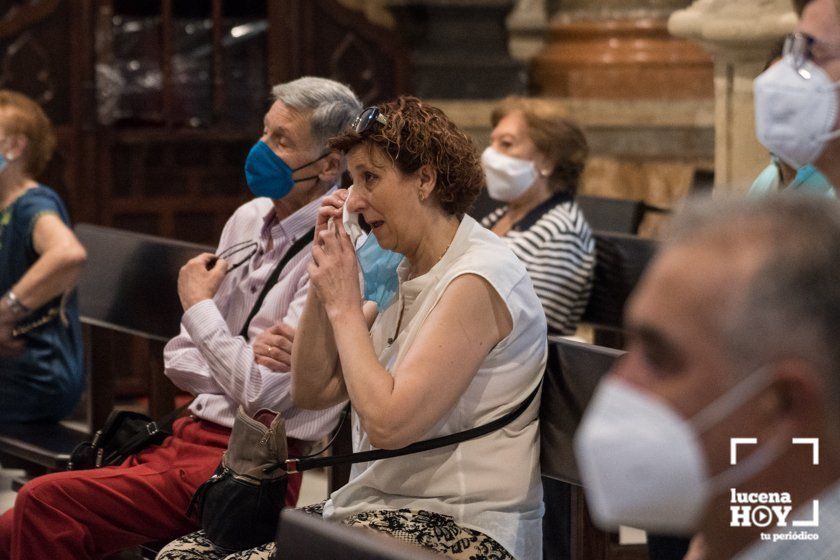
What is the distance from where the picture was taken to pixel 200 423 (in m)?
3.58

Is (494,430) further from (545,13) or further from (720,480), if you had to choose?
(545,13)

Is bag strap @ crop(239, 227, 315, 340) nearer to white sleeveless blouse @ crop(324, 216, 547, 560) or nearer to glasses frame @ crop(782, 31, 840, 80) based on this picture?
white sleeveless blouse @ crop(324, 216, 547, 560)

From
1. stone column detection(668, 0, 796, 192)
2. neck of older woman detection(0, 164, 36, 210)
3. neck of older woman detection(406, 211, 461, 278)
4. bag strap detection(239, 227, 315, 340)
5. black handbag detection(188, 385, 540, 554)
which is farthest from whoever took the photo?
stone column detection(668, 0, 796, 192)

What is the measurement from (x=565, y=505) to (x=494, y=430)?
1.91 ft

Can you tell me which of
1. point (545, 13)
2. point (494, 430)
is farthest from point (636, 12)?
point (494, 430)

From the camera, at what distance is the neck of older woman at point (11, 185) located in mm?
4781

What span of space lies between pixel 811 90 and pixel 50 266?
103 inches

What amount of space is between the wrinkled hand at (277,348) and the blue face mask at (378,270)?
26cm

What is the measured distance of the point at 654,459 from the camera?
1.42 meters

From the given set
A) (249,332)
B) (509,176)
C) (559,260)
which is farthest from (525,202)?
(249,332)

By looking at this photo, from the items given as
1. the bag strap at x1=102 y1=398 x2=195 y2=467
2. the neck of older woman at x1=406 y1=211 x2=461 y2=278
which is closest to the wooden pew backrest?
the bag strap at x1=102 y1=398 x2=195 y2=467

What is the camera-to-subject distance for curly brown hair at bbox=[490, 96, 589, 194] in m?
5.01

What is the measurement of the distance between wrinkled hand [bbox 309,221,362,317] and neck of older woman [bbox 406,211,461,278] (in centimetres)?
14

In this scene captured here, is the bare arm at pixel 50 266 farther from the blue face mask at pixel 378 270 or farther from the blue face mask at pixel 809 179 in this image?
the blue face mask at pixel 809 179
